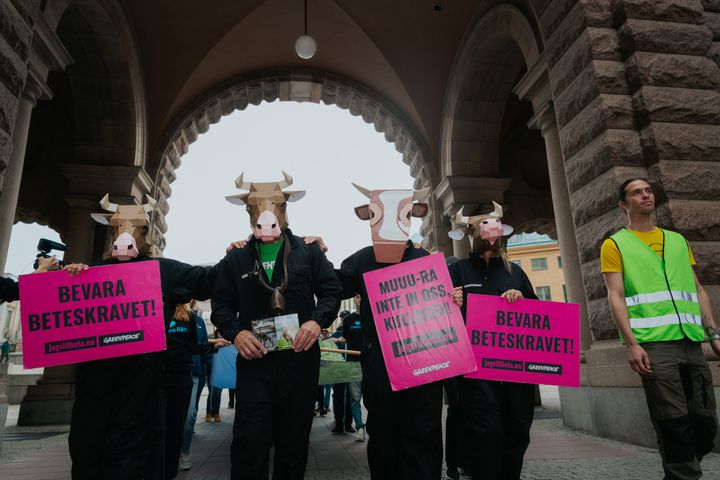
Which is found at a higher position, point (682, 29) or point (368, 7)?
point (368, 7)

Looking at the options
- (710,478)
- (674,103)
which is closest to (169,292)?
(710,478)

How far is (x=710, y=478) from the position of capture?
322 centimetres

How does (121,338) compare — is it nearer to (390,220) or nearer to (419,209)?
(390,220)

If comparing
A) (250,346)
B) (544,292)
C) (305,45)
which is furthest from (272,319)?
(544,292)

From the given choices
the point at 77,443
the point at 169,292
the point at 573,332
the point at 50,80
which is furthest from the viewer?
the point at 50,80

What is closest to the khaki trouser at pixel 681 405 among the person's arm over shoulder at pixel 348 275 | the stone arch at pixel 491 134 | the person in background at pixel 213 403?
the person's arm over shoulder at pixel 348 275

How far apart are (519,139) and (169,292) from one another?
1190 centimetres

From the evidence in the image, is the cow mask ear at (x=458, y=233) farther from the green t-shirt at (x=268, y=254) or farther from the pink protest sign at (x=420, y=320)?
the green t-shirt at (x=268, y=254)

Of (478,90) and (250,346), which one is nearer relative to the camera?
(250,346)

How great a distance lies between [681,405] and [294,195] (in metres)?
2.52

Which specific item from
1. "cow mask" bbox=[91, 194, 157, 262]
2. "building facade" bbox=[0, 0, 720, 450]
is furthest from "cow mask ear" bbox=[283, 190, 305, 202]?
"building facade" bbox=[0, 0, 720, 450]

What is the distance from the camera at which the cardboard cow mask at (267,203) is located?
9.00ft

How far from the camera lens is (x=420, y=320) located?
2.97 meters

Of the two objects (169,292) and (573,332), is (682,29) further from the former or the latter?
(169,292)
